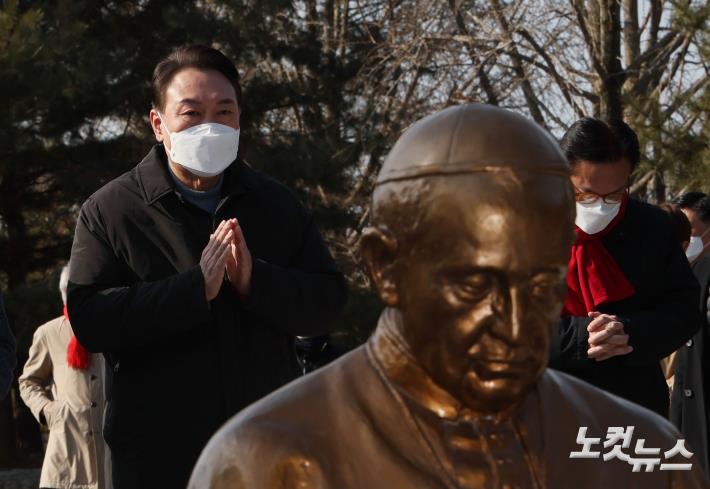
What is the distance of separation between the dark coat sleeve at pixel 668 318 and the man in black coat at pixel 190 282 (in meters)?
0.98

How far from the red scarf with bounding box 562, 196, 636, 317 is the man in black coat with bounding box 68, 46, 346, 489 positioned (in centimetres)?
88

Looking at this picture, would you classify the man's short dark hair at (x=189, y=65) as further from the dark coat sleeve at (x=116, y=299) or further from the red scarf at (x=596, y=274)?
the red scarf at (x=596, y=274)

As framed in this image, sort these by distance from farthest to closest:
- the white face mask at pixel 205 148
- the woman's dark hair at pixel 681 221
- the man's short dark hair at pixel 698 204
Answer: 1. the man's short dark hair at pixel 698 204
2. the woman's dark hair at pixel 681 221
3. the white face mask at pixel 205 148

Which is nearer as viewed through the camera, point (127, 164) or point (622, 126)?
point (622, 126)

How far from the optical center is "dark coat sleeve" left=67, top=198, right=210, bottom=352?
3701 millimetres

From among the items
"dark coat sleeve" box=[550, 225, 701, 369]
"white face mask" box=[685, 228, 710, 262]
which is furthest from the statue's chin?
"white face mask" box=[685, 228, 710, 262]

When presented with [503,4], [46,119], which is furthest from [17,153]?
[503,4]

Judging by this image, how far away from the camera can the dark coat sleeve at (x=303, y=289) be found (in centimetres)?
379

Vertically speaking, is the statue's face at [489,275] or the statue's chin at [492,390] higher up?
the statue's face at [489,275]

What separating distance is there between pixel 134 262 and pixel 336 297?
0.58 metres

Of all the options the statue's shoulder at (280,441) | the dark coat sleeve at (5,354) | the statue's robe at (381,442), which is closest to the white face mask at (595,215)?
the dark coat sleeve at (5,354)

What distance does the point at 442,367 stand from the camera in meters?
1.92

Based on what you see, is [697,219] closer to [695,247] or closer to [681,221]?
[695,247]

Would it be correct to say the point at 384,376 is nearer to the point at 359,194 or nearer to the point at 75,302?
the point at 75,302
